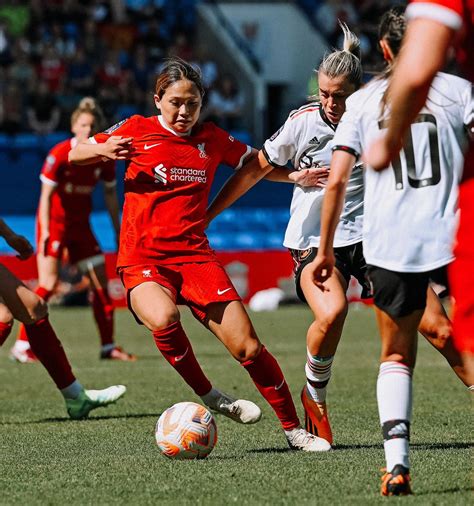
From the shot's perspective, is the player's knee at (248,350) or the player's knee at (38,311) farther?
the player's knee at (38,311)

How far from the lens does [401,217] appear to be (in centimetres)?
482

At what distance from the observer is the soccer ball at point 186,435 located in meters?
6.11

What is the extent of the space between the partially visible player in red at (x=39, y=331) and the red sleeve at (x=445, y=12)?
387 cm

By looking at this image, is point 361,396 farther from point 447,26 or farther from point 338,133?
point 447,26

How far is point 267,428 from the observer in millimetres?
7359

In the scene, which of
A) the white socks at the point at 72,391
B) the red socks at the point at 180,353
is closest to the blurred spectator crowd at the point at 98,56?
the white socks at the point at 72,391

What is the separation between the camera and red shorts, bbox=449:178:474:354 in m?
4.20

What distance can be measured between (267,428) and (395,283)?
277cm

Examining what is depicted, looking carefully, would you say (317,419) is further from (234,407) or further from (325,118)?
(325,118)

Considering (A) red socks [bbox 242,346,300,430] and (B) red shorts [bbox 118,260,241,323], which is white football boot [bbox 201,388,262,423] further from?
(B) red shorts [bbox 118,260,241,323]

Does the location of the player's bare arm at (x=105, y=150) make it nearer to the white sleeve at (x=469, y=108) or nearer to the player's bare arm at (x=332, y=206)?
the player's bare arm at (x=332, y=206)

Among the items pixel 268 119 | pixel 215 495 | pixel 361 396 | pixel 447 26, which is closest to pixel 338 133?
pixel 447 26

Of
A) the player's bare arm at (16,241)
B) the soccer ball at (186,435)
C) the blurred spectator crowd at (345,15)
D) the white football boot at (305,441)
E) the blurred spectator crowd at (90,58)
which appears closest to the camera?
the soccer ball at (186,435)

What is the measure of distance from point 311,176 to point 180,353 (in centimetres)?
121
